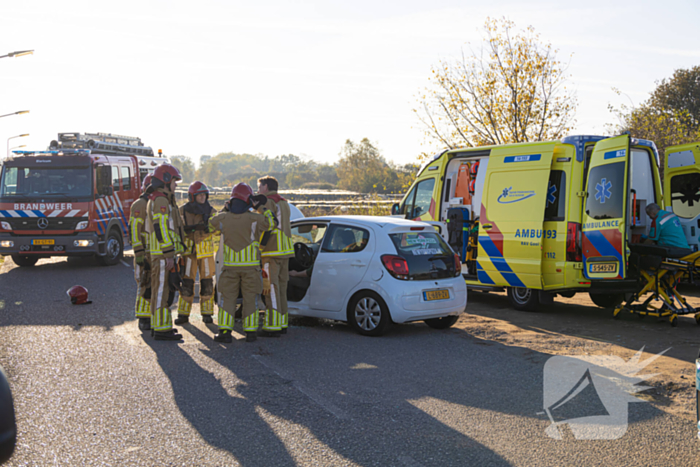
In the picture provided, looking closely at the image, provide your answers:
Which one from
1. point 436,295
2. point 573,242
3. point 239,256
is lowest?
point 436,295

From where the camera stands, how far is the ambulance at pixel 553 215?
8867 mm

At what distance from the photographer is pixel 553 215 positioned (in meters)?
9.70

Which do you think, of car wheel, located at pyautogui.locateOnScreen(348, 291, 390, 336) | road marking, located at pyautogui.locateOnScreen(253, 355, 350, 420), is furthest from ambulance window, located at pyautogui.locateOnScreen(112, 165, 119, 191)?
road marking, located at pyautogui.locateOnScreen(253, 355, 350, 420)

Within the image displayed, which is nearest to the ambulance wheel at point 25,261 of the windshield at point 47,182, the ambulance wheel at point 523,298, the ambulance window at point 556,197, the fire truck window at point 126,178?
the windshield at point 47,182

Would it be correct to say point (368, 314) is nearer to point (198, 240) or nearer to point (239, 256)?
point (239, 256)

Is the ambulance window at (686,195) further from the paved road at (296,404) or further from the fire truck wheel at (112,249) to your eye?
the fire truck wheel at (112,249)

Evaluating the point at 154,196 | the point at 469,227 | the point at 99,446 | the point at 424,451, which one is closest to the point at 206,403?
the point at 99,446

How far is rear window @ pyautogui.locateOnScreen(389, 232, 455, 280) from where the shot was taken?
785cm

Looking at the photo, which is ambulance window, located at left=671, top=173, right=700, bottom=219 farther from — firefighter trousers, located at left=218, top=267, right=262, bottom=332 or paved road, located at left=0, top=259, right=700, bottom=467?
firefighter trousers, located at left=218, top=267, right=262, bottom=332

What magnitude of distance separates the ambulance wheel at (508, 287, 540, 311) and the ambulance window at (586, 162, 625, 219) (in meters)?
1.65

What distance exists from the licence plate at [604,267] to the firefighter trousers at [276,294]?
173 inches

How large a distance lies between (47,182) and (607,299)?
41.8 ft

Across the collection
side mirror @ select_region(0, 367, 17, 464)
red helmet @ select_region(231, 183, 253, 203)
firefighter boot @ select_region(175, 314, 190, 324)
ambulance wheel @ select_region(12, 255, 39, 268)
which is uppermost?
red helmet @ select_region(231, 183, 253, 203)

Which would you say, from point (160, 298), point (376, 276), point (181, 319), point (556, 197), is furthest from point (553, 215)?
point (160, 298)
